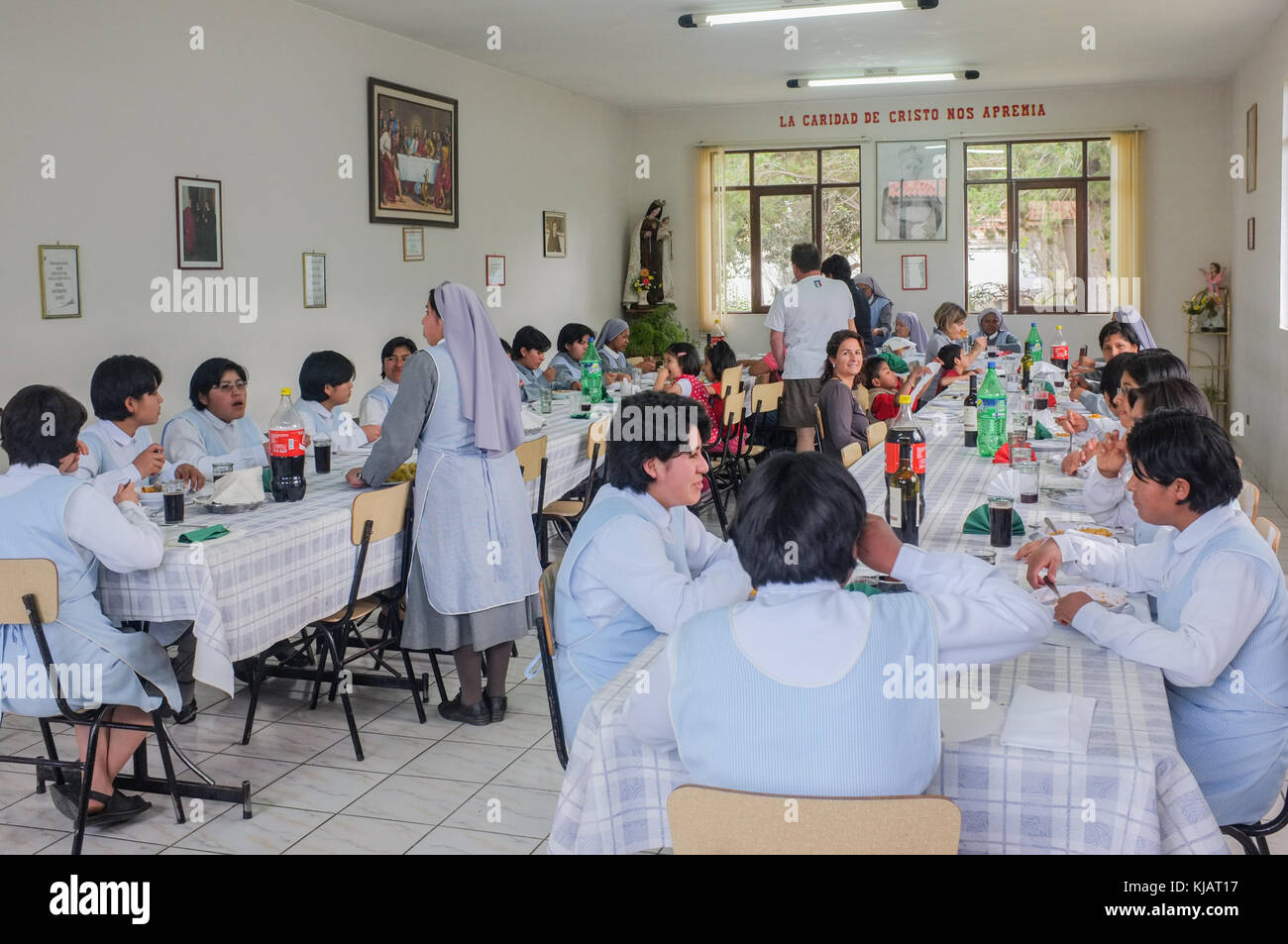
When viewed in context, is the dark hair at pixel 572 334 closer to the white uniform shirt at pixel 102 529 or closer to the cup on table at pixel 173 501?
the cup on table at pixel 173 501

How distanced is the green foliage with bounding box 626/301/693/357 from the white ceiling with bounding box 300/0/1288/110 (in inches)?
88.5

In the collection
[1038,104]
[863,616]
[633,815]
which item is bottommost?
[633,815]

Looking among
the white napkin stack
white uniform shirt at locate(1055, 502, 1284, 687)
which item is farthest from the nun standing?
the white napkin stack

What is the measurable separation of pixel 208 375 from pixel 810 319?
427 centimetres

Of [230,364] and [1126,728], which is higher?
[230,364]

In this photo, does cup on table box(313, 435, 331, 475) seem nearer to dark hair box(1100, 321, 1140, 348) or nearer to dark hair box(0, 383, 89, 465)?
dark hair box(0, 383, 89, 465)

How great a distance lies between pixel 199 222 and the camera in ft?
21.5

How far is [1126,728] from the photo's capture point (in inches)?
70.5

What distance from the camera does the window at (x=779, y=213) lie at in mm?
12609

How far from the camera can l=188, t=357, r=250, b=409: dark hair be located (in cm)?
460

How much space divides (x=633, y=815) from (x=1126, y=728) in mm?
758

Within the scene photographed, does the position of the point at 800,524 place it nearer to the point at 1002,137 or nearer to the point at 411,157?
the point at 411,157
